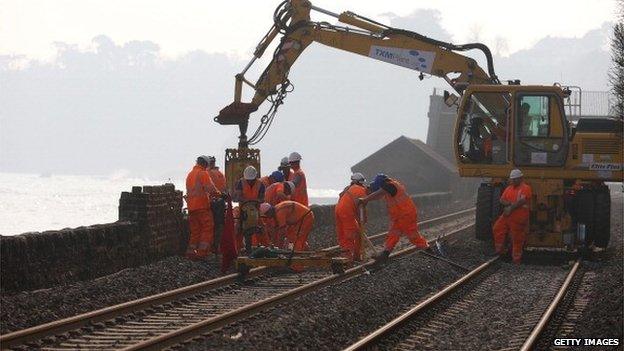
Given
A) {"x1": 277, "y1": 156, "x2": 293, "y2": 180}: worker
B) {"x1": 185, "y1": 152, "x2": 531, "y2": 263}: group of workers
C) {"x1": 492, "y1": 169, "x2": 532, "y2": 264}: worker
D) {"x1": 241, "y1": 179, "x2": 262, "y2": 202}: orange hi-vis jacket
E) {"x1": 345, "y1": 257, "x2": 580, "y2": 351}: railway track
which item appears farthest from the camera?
{"x1": 277, "y1": 156, "x2": 293, "y2": 180}: worker


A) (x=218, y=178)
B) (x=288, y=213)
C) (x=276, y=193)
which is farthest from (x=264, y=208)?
(x=218, y=178)

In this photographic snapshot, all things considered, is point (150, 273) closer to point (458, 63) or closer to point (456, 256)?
point (456, 256)

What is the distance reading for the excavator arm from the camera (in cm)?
2073

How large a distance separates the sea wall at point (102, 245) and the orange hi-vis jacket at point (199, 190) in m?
0.48

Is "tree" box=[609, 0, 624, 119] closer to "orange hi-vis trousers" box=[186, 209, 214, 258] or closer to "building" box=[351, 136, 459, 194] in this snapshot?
"orange hi-vis trousers" box=[186, 209, 214, 258]

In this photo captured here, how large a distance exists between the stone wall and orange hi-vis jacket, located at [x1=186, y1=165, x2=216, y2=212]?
0.48 meters

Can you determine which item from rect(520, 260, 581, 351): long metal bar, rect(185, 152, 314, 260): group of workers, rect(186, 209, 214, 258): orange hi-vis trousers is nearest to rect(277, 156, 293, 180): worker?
rect(185, 152, 314, 260): group of workers

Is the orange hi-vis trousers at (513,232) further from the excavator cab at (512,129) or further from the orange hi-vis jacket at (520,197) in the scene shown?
the excavator cab at (512,129)

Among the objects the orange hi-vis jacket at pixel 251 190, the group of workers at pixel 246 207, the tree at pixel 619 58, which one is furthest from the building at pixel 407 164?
the orange hi-vis jacket at pixel 251 190

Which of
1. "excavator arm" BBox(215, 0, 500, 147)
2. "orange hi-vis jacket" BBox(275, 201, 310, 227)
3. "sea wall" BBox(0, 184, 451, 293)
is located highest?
"excavator arm" BBox(215, 0, 500, 147)

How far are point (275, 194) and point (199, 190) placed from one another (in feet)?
4.03

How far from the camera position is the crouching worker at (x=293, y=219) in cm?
1586

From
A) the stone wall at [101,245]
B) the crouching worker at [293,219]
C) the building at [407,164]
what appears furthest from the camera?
the building at [407,164]

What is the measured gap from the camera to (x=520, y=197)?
18062 millimetres
